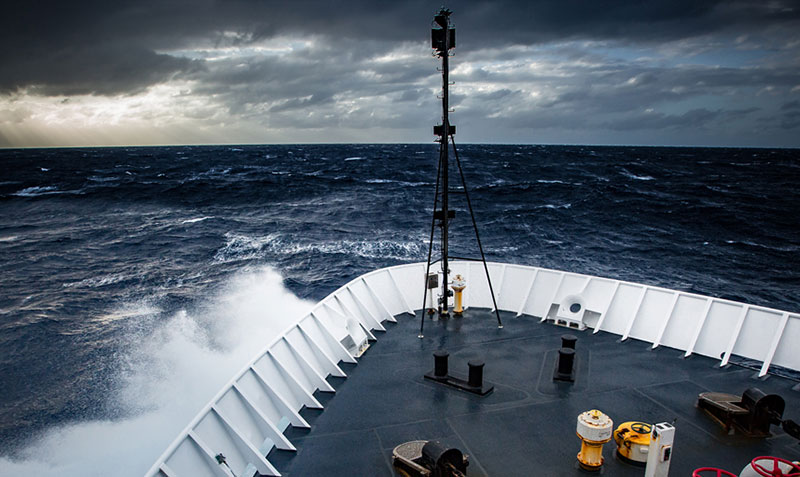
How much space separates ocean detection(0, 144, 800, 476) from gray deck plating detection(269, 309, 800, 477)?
20.3 feet

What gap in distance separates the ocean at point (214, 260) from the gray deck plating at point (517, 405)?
618cm

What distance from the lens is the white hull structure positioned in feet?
24.2

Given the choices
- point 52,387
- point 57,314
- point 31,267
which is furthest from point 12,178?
point 52,387

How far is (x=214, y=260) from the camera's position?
3269 centimetres

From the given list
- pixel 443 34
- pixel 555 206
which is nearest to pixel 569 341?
pixel 443 34

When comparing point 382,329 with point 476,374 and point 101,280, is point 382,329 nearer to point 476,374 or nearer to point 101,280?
point 476,374

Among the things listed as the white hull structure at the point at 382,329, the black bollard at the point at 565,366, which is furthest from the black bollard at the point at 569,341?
the white hull structure at the point at 382,329

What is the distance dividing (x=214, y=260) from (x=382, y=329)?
77.5 feet

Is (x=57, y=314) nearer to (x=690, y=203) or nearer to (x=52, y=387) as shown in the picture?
(x=52, y=387)

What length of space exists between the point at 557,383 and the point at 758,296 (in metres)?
23.8

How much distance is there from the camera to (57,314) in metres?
23.0

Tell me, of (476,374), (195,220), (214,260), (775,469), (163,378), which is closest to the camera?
(775,469)

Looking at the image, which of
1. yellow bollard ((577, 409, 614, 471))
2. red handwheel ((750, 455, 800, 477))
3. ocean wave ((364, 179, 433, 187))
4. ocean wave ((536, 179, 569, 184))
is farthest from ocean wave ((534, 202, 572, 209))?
red handwheel ((750, 455, 800, 477))

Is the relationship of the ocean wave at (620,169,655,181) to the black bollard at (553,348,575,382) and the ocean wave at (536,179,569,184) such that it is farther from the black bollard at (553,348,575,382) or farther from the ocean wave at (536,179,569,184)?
the black bollard at (553,348,575,382)
